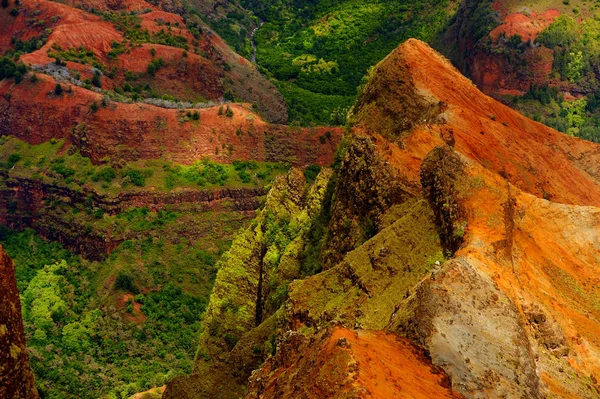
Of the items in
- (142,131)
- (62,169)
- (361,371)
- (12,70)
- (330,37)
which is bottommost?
(330,37)

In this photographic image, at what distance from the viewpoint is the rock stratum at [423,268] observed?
1897 cm

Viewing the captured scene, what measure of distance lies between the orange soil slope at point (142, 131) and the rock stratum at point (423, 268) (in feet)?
98.0

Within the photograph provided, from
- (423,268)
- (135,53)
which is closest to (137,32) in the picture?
(135,53)

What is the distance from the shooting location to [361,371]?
17531mm

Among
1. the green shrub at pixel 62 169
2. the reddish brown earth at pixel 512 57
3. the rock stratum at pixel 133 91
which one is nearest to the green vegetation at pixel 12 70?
the rock stratum at pixel 133 91

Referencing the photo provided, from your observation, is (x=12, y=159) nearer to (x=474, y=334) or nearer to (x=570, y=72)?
(x=474, y=334)

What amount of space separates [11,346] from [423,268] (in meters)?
11.7

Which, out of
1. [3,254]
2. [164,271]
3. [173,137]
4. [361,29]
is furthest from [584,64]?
[3,254]

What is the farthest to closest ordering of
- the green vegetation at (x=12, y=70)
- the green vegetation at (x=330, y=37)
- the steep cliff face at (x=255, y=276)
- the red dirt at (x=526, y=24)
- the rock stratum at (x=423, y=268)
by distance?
1. the green vegetation at (x=330, y=37)
2. the red dirt at (x=526, y=24)
3. the green vegetation at (x=12, y=70)
4. the steep cliff face at (x=255, y=276)
5. the rock stratum at (x=423, y=268)

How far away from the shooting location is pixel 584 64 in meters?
109

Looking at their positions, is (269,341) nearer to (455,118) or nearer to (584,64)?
(455,118)

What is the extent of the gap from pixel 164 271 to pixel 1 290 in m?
39.0

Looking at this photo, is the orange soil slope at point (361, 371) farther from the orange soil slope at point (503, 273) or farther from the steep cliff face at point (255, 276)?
the steep cliff face at point (255, 276)

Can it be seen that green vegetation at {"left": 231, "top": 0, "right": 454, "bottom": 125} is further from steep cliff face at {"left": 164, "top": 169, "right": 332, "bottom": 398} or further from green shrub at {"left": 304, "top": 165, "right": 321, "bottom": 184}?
steep cliff face at {"left": 164, "top": 169, "right": 332, "bottom": 398}
